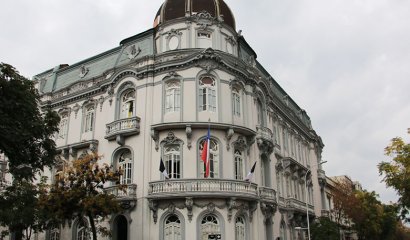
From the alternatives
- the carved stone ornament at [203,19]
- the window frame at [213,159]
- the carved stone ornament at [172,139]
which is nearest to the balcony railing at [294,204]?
the window frame at [213,159]

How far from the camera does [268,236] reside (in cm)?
3047

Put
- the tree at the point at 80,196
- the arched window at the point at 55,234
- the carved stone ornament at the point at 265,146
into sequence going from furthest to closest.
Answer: the arched window at the point at 55,234 → the carved stone ornament at the point at 265,146 → the tree at the point at 80,196

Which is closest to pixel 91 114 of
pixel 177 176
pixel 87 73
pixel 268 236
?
pixel 87 73

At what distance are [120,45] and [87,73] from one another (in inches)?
160

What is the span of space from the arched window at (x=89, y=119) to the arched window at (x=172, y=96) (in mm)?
7455

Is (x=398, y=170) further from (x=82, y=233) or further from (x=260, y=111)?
(x=82, y=233)

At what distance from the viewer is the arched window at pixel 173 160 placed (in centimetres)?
2642

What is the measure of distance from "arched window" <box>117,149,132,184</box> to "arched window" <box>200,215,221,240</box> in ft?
20.1

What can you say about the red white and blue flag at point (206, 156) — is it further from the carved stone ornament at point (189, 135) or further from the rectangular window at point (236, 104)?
the rectangular window at point (236, 104)

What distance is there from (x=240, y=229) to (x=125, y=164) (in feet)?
30.1

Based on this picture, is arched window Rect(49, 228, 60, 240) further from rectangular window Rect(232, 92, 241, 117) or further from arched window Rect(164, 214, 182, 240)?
rectangular window Rect(232, 92, 241, 117)

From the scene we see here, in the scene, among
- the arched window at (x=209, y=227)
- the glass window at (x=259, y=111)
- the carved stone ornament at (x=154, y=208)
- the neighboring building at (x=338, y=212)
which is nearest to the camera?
the arched window at (x=209, y=227)

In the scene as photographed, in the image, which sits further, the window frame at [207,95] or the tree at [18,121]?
the window frame at [207,95]

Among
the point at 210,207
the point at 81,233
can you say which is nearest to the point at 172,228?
the point at 210,207
